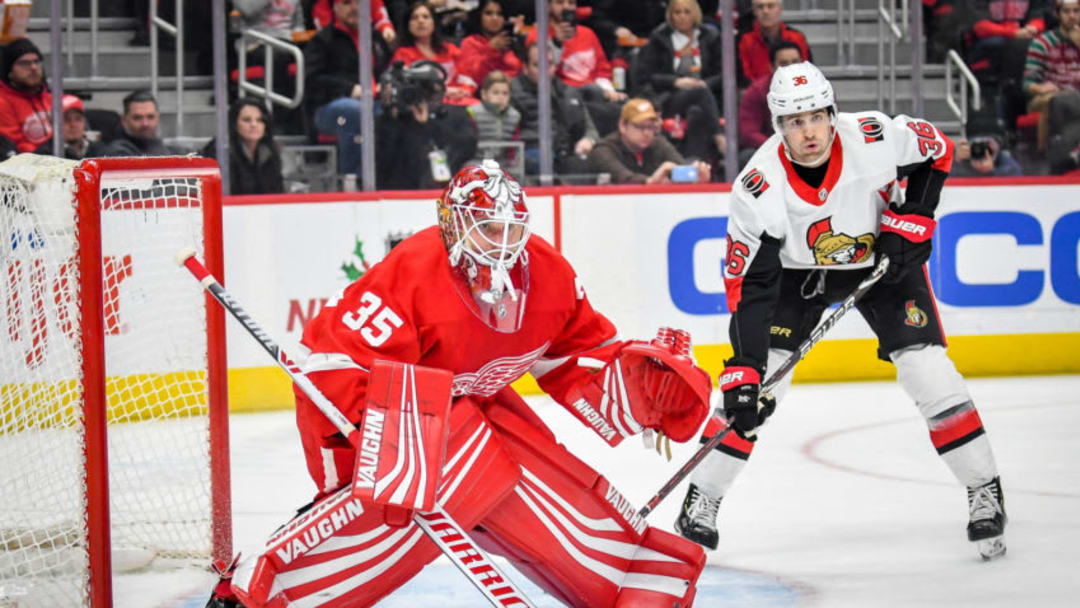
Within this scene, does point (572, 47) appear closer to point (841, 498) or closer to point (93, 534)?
point (841, 498)

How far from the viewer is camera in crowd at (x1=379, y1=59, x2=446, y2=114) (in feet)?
19.0

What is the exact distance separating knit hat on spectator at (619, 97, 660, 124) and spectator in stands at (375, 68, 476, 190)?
607 millimetres

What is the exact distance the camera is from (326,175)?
18.9ft

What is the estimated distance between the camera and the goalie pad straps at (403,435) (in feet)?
7.61

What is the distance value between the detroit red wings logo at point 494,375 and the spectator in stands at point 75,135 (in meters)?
3.28

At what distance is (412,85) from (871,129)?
2.65m

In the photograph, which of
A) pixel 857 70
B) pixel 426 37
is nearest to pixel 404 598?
pixel 426 37

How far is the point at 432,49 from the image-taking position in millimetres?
5848

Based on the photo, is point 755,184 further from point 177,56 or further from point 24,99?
point 24,99

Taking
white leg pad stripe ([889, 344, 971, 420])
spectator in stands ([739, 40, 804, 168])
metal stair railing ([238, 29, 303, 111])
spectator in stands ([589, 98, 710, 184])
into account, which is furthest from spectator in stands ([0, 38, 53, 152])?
white leg pad stripe ([889, 344, 971, 420])

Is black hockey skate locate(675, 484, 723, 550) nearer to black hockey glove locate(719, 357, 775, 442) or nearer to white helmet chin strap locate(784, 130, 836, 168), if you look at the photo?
black hockey glove locate(719, 357, 775, 442)

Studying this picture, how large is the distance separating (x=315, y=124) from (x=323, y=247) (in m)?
0.47

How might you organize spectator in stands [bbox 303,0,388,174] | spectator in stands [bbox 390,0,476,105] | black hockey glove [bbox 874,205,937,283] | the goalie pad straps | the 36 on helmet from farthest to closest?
spectator in stands [bbox 390,0,476,105] < spectator in stands [bbox 303,0,388,174] < black hockey glove [bbox 874,205,937,283] < the 36 on helmet < the goalie pad straps

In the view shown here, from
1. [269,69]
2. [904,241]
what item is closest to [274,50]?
[269,69]
